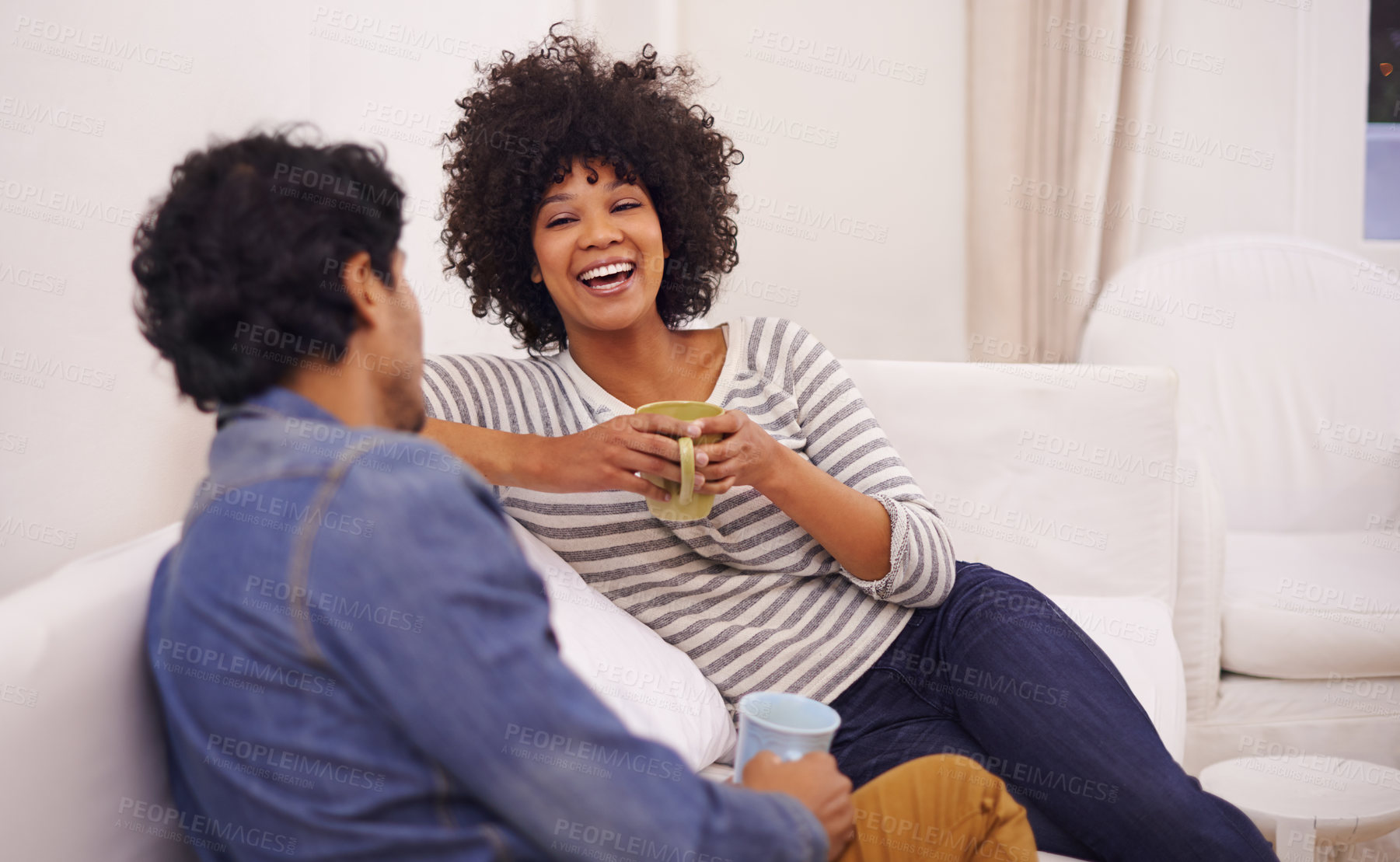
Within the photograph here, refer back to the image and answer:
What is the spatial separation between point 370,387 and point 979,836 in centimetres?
65

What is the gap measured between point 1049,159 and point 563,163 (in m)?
1.93

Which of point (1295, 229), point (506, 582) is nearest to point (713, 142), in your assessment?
point (506, 582)

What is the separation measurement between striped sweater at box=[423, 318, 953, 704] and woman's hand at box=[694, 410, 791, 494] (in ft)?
0.41

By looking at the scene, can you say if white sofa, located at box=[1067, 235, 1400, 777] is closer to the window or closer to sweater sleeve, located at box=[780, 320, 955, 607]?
the window

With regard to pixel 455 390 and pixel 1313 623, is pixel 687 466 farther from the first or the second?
pixel 1313 623

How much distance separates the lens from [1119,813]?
110 centimetres

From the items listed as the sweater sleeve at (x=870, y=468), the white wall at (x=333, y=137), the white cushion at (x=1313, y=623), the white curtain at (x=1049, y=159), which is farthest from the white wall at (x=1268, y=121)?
the sweater sleeve at (x=870, y=468)

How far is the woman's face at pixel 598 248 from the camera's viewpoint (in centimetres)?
136

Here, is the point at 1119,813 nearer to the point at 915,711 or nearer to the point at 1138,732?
the point at 1138,732

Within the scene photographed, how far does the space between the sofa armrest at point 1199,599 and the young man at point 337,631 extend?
4.80 ft

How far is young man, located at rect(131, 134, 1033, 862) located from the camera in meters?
0.58

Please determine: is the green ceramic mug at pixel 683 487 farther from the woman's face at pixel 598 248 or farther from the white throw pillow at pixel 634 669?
the woman's face at pixel 598 248


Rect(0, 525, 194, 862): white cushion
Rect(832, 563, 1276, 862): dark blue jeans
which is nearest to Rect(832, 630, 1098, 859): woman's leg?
Rect(832, 563, 1276, 862): dark blue jeans

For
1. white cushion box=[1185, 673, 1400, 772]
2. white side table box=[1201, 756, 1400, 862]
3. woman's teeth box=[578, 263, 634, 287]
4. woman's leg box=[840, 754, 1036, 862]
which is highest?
woman's teeth box=[578, 263, 634, 287]
